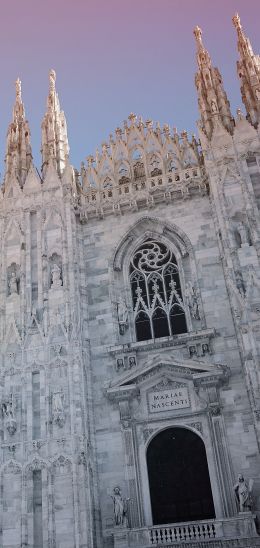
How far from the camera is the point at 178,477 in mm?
15555

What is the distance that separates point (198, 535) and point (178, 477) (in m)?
1.65

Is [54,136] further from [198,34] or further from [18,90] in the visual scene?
[198,34]

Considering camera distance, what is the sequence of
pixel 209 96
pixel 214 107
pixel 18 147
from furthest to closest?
pixel 18 147, pixel 209 96, pixel 214 107

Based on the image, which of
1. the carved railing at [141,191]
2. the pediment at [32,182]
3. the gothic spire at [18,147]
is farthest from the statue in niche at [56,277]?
the gothic spire at [18,147]

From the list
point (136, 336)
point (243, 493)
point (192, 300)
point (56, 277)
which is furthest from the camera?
point (56, 277)

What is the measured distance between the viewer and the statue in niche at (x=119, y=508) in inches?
588

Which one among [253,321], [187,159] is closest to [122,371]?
[253,321]

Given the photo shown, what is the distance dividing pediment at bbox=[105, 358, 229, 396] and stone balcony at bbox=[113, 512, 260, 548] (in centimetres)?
338

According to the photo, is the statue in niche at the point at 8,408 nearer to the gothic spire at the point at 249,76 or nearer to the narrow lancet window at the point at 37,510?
the narrow lancet window at the point at 37,510

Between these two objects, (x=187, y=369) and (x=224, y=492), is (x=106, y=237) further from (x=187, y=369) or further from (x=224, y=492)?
(x=224, y=492)

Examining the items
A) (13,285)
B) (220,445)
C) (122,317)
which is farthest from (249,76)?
(220,445)

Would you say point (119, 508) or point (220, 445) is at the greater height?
point (220, 445)

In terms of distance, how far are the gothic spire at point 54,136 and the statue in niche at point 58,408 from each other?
24.6 feet

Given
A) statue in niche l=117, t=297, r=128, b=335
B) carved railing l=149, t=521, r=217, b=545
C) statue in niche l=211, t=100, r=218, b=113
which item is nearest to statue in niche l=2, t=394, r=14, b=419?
statue in niche l=117, t=297, r=128, b=335
